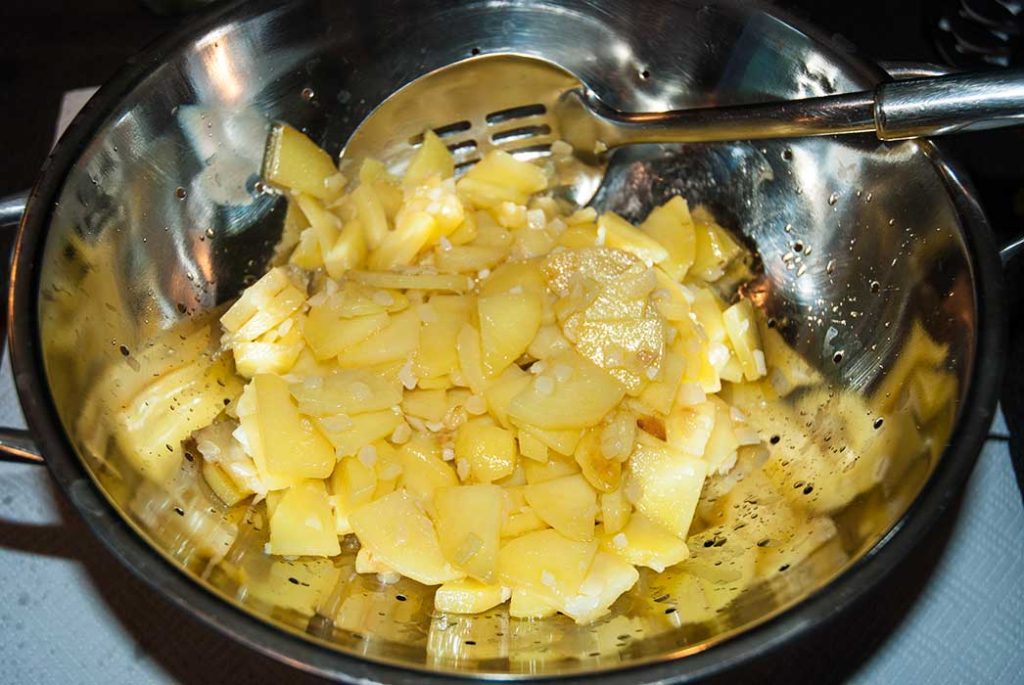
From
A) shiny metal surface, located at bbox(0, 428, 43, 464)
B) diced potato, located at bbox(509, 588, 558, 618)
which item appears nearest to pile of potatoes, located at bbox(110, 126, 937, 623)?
diced potato, located at bbox(509, 588, 558, 618)

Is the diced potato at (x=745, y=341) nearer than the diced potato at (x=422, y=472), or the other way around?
the diced potato at (x=422, y=472)

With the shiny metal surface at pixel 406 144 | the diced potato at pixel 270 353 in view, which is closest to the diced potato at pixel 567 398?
the shiny metal surface at pixel 406 144

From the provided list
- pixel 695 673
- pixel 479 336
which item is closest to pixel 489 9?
pixel 479 336

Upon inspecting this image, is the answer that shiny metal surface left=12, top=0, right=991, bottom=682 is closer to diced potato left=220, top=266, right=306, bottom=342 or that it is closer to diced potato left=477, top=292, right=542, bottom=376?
diced potato left=220, top=266, right=306, bottom=342

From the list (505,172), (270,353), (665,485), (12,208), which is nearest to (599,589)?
(665,485)

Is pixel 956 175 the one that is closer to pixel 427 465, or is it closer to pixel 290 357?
pixel 427 465

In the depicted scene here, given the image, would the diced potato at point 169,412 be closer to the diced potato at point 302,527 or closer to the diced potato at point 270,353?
the diced potato at point 270,353
